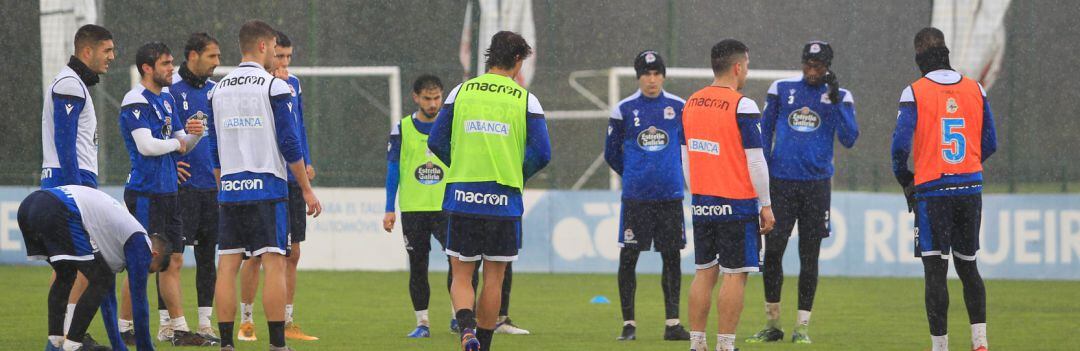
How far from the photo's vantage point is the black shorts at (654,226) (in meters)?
10.3

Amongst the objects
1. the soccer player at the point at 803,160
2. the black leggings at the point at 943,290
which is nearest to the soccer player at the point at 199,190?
the soccer player at the point at 803,160

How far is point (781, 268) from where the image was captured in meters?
10.1

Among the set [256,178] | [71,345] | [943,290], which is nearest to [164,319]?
[256,178]

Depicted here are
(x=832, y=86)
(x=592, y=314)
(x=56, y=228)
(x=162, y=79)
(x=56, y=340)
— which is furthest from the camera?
A: (x=592, y=314)

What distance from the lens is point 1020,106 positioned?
18141mm

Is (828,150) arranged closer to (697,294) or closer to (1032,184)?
(697,294)

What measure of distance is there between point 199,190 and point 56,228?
2327mm

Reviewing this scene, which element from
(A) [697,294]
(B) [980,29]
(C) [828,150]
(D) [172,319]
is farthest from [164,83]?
(B) [980,29]

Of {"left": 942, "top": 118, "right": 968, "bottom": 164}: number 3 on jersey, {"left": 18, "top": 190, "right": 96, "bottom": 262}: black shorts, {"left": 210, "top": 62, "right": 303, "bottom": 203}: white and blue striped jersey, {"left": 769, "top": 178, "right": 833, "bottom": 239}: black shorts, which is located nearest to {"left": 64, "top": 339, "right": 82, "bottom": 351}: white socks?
{"left": 18, "top": 190, "right": 96, "bottom": 262}: black shorts

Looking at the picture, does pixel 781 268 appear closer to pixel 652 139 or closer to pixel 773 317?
pixel 773 317

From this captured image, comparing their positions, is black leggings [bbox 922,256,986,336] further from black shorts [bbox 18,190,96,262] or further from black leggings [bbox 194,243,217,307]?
black shorts [bbox 18,190,96,262]

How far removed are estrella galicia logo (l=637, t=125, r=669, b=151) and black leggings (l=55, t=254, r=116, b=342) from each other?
408cm

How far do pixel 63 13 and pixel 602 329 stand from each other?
10.8 meters

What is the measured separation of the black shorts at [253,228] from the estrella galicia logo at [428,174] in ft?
7.83
